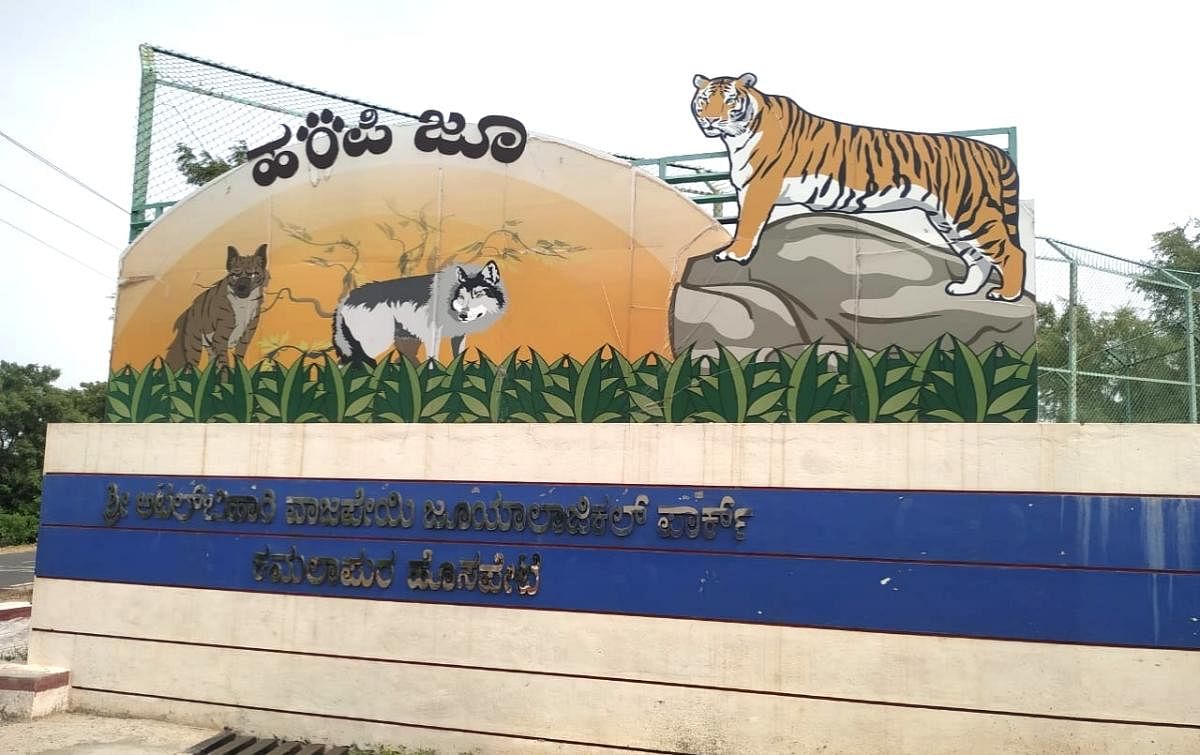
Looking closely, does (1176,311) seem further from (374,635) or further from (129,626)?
(129,626)

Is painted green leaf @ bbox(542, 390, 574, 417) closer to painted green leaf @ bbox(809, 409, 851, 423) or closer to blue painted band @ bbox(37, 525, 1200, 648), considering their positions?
blue painted band @ bbox(37, 525, 1200, 648)

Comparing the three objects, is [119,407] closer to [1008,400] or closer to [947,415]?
[947,415]

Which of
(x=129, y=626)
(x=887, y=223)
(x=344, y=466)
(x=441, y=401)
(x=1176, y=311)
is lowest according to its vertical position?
(x=129, y=626)

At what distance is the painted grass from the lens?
285 inches

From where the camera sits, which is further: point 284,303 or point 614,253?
point 284,303

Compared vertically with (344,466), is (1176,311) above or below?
above

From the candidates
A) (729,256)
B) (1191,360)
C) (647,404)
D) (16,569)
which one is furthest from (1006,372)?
(16,569)

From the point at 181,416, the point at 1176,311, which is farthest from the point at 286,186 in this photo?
the point at 1176,311

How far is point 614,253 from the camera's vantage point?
26.5ft

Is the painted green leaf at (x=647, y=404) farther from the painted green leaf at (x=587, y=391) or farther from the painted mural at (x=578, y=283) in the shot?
the painted green leaf at (x=587, y=391)

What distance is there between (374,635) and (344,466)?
4.82 ft

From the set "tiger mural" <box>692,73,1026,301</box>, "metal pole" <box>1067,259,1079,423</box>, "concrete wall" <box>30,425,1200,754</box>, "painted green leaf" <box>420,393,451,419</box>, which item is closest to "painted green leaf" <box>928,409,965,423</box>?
"concrete wall" <box>30,425,1200,754</box>

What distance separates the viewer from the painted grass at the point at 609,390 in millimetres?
7246

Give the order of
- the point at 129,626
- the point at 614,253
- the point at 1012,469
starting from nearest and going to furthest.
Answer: the point at 1012,469 < the point at 614,253 < the point at 129,626
